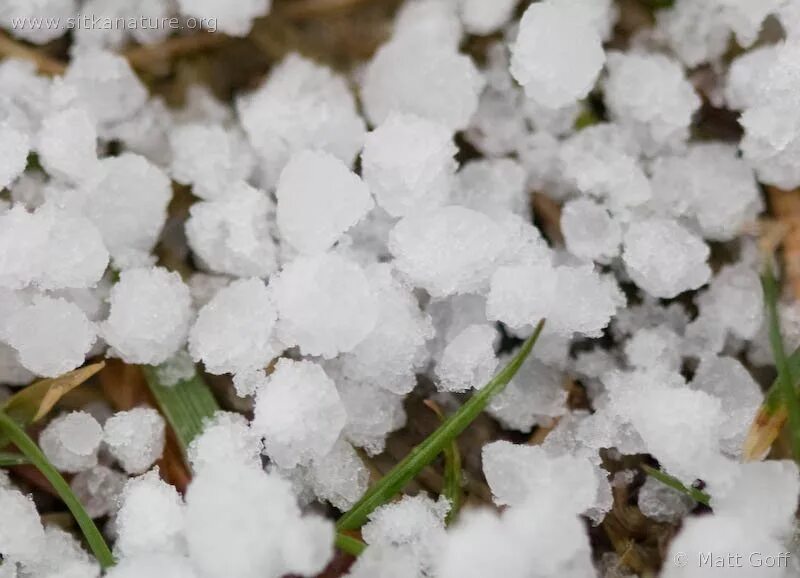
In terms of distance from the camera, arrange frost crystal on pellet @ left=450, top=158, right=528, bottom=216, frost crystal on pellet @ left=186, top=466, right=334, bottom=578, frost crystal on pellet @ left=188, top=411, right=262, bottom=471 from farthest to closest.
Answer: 1. frost crystal on pellet @ left=450, top=158, right=528, bottom=216
2. frost crystal on pellet @ left=188, top=411, right=262, bottom=471
3. frost crystal on pellet @ left=186, top=466, right=334, bottom=578

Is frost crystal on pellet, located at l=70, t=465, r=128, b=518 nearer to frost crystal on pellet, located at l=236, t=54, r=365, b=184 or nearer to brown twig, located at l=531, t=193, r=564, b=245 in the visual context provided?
frost crystal on pellet, located at l=236, t=54, r=365, b=184

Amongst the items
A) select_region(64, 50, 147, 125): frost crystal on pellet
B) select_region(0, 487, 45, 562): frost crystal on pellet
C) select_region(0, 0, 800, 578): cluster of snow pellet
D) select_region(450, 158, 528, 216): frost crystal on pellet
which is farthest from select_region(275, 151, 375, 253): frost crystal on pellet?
select_region(0, 487, 45, 562): frost crystal on pellet

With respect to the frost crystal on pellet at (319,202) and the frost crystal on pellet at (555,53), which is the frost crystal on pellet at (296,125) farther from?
the frost crystal on pellet at (555,53)

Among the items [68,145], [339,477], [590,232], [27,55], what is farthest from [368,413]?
[27,55]

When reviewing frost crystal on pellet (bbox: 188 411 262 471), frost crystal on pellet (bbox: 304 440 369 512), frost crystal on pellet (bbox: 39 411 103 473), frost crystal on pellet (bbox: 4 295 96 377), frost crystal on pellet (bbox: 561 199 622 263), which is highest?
frost crystal on pellet (bbox: 561 199 622 263)

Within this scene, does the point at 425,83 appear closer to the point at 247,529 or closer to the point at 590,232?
the point at 590,232
